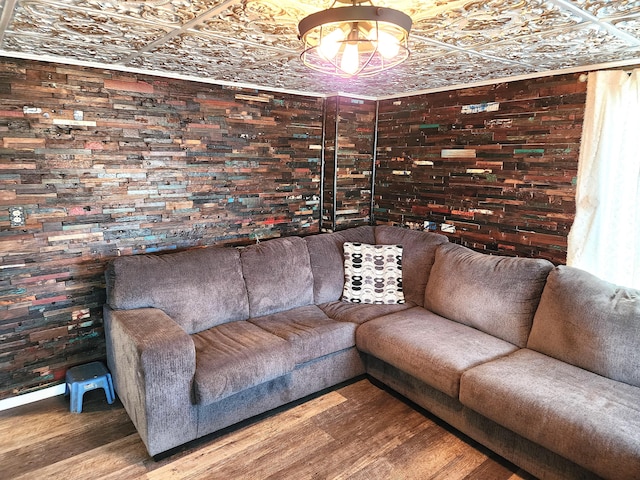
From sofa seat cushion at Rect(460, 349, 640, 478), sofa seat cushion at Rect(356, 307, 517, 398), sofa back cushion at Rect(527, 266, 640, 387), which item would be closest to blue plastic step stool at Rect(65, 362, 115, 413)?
sofa seat cushion at Rect(356, 307, 517, 398)

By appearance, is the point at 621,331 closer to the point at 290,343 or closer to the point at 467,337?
the point at 467,337

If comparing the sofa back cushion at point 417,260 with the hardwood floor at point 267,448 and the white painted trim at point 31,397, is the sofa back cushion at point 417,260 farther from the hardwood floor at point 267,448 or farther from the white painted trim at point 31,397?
the white painted trim at point 31,397

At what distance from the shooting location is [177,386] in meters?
2.22

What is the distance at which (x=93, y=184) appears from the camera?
284cm

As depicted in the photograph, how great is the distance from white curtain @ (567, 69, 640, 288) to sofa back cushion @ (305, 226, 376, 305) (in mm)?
1749

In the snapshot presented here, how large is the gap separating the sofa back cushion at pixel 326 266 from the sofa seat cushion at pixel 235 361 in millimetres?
783

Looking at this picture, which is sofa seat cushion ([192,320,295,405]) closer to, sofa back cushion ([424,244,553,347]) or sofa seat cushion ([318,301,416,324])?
sofa seat cushion ([318,301,416,324])

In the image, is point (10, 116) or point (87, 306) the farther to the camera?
point (87, 306)

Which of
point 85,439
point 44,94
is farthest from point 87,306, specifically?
point 44,94

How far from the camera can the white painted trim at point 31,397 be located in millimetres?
2701

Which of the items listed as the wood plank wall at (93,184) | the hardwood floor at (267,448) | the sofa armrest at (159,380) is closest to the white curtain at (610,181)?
the hardwood floor at (267,448)

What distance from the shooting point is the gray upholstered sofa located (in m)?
2.07

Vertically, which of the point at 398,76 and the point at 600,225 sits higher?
the point at 398,76

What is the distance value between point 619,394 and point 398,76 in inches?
90.8
